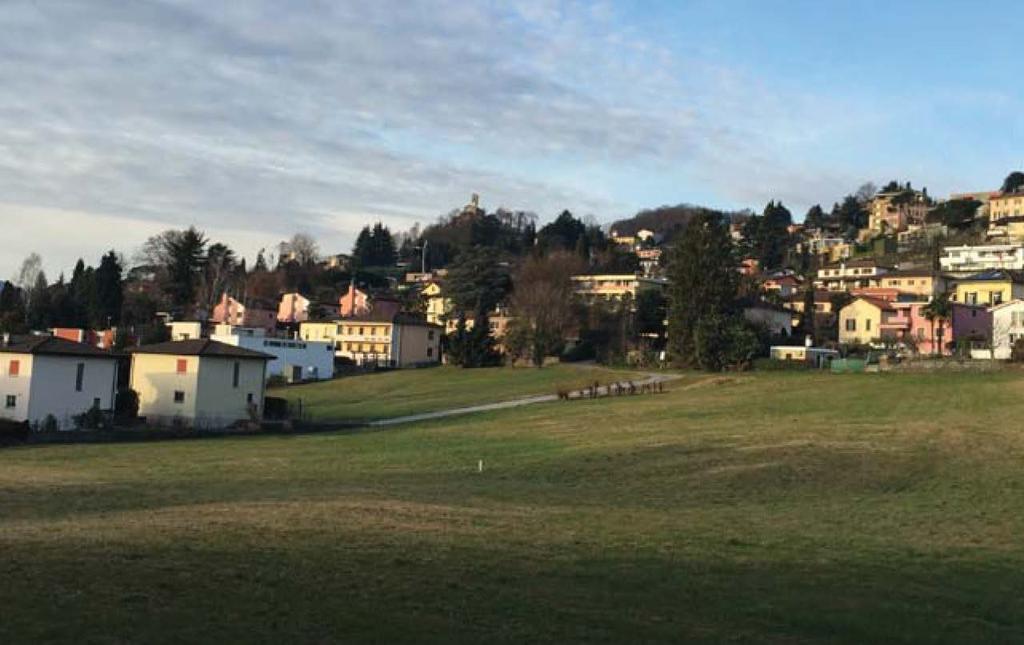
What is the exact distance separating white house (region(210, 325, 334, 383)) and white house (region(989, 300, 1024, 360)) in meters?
59.6

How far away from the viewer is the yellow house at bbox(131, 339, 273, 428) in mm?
54000

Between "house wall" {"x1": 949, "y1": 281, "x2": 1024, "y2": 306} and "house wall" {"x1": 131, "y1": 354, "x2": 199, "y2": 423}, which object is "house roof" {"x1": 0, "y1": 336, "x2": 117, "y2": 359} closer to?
"house wall" {"x1": 131, "y1": 354, "x2": 199, "y2": 423}

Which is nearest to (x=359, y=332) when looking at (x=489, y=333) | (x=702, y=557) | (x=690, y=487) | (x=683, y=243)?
(x=489, y=333)

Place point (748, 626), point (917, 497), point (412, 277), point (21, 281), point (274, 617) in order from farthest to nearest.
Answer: point (412, 277) → point (21, 281) → point (917, 497) → point (748, 626) → point (274, 617)

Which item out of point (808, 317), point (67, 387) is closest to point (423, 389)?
point (67, 387)

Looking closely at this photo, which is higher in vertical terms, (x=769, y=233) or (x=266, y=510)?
(x=769, y=233)

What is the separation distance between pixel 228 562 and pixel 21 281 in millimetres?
148318

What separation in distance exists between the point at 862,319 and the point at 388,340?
164 feet

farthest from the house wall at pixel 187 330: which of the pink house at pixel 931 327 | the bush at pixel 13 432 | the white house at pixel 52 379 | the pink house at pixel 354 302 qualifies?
the pink house at pixel 931 327

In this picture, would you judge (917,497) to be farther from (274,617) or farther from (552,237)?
(552,237)

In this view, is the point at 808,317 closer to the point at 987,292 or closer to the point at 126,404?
the point at 987,292

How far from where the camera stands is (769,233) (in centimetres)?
18575

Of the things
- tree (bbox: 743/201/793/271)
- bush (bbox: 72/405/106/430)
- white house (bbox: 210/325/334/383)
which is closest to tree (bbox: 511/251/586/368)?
white house (bbox: 210/325/334/383)

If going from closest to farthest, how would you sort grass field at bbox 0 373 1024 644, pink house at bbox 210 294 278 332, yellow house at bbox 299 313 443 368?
grass field at bbox 0 373 1024 644
yellow house at bbox 299 313 443 368
pink house at bbox 210 294 278 332
